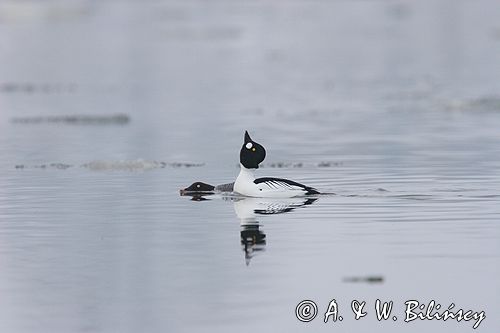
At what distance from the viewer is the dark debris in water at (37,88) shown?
46562 millimetres

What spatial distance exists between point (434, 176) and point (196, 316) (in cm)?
1031

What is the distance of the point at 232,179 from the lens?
23.0m

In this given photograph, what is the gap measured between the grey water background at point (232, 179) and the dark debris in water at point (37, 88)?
12.2 inches

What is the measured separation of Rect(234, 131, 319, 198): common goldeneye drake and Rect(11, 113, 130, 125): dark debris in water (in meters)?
14.6

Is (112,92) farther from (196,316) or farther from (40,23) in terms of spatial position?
(40,23)

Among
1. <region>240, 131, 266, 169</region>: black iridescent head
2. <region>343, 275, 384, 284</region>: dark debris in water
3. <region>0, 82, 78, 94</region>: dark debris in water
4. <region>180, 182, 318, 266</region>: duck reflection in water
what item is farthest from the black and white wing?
<region>0, 82, 78, 94</region>: dark debris in water

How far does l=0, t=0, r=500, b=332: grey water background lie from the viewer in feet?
42.9

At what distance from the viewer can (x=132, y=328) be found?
1209 centimetres

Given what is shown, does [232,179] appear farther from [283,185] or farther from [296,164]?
[283,185]

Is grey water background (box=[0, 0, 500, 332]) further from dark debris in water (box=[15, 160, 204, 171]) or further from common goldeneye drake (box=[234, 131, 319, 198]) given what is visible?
common goldeneye drake (box=[234, 131, 319, 198])

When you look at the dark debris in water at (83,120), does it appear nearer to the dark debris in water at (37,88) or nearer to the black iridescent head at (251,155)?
the dark debris in water at (37,88)

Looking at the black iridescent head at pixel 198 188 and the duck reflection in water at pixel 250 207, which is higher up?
the black iridescent head at pixel 198 188

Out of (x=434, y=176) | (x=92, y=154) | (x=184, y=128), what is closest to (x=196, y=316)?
(x=434, y=176)

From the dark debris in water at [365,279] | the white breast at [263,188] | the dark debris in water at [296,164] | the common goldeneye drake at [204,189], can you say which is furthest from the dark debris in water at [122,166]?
the dark debris in water at [365,279]
